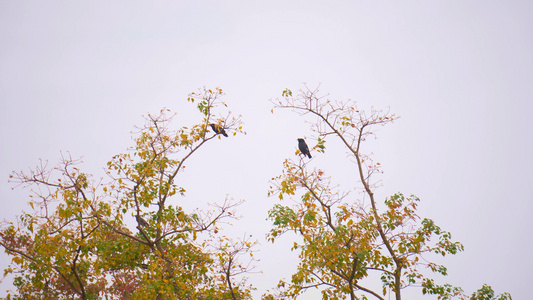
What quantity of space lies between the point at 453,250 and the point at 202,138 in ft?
20.1

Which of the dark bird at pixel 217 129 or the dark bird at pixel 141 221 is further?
the dark bird at pixel 217 129

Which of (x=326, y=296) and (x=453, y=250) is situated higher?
(x=453, y=250)

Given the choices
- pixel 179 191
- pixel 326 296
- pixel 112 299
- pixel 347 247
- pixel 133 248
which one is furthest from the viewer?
pixel 112 299

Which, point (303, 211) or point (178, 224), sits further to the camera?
point (178, 224)

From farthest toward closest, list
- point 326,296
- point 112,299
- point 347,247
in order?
1. point 112,299
2. point 326,296
3. point 347,247

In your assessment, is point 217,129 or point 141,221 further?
point 217,129

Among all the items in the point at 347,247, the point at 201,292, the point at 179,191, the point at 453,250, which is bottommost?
the point at 201,292

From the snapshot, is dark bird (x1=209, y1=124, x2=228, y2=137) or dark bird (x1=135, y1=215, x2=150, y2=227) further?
dark bird (x1=209, y1=124, x2=228, y2=137)

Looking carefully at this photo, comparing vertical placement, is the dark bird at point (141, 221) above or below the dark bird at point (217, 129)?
below

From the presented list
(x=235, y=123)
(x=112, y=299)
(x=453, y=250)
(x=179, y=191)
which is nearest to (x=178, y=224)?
(x=179, y=191)

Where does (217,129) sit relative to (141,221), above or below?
above

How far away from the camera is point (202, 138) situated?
10023 millimetres

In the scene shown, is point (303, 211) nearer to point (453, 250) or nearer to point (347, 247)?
point (347, 247)

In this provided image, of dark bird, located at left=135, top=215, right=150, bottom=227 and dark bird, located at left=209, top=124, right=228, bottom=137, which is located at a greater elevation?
dark bird, located at left=209, top=124, right=228, bottom=137
